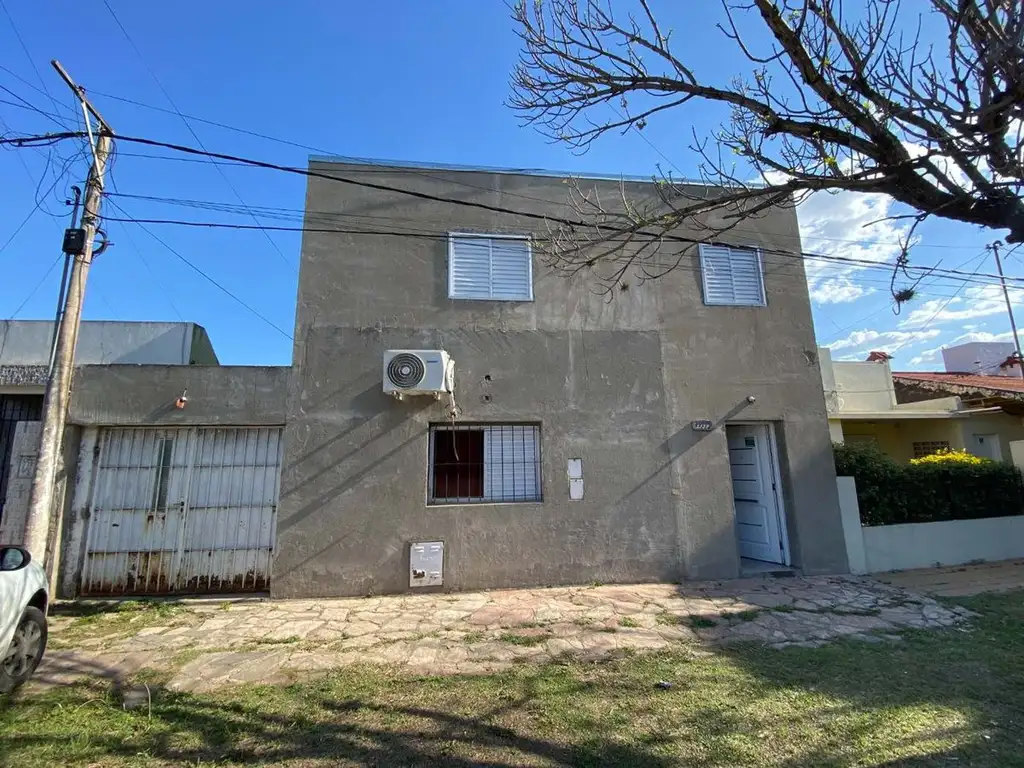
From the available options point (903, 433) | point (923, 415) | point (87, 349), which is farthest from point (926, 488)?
point (87, 349)

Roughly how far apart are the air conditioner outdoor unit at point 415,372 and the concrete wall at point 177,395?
1513 millimetres

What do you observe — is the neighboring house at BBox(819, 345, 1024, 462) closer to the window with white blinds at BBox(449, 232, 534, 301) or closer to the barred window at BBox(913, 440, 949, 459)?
the barred window at BBox(913, 440, 949, 459)

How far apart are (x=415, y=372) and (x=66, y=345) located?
13.7ft

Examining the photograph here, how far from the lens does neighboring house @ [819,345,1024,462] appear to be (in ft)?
39.0

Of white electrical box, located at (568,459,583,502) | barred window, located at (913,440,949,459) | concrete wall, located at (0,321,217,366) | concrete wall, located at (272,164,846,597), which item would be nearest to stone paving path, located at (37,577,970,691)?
concrete wall, located at (272,164,846,597)

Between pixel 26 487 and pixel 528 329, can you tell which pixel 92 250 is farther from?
pixel 528 329

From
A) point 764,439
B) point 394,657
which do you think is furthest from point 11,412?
point 764,439

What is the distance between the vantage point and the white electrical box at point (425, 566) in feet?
22.2

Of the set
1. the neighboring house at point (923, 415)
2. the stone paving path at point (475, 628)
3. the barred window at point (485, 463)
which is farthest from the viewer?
the neighboring house at point (923, 415)

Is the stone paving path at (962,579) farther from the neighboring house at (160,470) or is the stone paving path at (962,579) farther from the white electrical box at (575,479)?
the neighboring house at (160,470)

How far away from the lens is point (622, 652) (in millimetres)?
4688

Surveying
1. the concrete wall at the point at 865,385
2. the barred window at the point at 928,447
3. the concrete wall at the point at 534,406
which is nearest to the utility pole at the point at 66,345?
the concrete wall at the point at 534,406

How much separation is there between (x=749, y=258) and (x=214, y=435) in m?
8.52

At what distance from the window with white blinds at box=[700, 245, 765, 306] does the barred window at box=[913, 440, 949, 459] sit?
8304 mm
